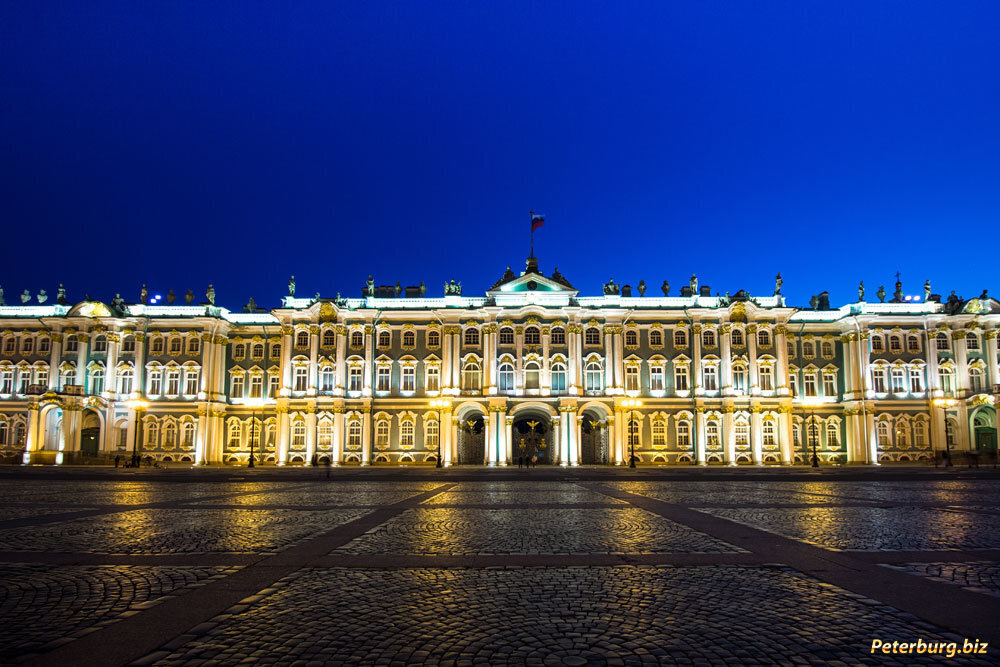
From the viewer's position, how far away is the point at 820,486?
27.8m

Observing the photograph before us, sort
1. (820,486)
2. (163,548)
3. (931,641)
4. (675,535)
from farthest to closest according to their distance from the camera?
(820,486) → (675,535) → (163,548) → (931,641)

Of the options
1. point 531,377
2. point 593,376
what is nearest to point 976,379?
point 593,376

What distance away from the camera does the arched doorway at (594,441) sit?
193 feet

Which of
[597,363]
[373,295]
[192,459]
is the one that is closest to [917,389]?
[597,363]

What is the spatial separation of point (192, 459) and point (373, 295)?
20.6 meters

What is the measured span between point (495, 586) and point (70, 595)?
15.6 ft

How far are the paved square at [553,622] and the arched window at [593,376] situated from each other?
5075 centimetres

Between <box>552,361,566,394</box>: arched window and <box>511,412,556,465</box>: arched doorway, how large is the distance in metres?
2.88

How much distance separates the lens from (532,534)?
42.8 feet

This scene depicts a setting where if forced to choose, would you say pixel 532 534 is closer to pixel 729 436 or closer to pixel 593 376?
pixel 593 376

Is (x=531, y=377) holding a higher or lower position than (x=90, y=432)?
higher

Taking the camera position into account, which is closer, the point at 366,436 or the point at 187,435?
the point at 366,436

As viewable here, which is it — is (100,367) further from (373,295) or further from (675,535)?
(675,535)

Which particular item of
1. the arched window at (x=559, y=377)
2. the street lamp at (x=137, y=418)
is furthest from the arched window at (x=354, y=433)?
the arched window at (x=559, y=377)
